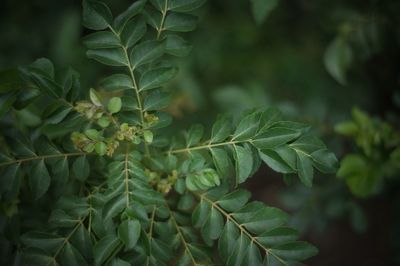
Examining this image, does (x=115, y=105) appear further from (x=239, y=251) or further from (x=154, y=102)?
(x=239, y=251)

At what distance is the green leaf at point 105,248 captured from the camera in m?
0.92

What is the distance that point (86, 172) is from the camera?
41.7 inches

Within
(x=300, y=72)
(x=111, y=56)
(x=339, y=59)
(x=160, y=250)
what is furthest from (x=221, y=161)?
(x=300, y=72)

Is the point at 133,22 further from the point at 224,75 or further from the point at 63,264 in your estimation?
the point at 224,75

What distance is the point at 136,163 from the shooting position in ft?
3.33

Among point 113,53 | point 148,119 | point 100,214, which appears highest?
point 113,53

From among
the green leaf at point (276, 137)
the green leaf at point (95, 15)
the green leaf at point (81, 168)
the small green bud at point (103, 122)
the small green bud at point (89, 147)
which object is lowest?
the green leaf at point (81, 168)

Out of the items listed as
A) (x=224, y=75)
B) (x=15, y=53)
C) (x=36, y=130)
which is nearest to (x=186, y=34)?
(x=224, y=75)

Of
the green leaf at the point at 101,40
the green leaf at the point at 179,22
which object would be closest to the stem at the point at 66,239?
the green leaf at the point at 101,40

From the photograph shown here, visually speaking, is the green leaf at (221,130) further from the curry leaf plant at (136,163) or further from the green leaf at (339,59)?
the green leaf at (339,59)

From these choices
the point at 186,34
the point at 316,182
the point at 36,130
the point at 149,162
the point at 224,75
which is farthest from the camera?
the point at 224,75

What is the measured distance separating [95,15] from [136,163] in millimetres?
370

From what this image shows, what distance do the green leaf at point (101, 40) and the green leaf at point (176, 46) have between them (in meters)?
0.14

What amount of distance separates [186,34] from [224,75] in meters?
0.38
